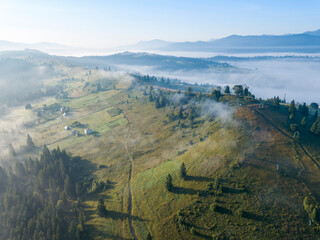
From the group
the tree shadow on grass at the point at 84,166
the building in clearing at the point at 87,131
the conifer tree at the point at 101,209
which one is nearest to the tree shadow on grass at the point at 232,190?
the conifer tree at the point at 101,209

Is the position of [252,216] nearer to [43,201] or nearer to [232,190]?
[232,190]

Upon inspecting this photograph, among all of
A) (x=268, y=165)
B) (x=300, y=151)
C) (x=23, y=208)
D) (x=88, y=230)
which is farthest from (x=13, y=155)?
(x=300, y=151)

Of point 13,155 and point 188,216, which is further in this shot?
point 13,155

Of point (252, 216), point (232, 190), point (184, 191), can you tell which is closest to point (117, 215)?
point (184, 191)

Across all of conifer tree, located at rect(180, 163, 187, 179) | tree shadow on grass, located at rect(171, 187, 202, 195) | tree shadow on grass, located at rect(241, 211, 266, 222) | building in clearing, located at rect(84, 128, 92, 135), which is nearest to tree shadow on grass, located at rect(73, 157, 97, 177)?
building in clearing, located at rect(84, 128, 92, 135)

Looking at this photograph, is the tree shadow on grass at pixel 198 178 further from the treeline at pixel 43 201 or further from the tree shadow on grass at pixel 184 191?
the treeline at pixel 43 201

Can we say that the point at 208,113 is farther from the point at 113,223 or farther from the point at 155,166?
the point at 113,223

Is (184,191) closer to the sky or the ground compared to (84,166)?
closer to the sky

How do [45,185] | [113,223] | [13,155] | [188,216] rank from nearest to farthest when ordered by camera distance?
[188,216]
[113,223]
[45,185]
[13,155]
